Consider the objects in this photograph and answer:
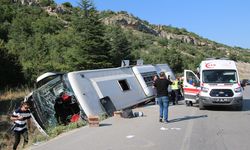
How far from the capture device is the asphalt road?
10.8m

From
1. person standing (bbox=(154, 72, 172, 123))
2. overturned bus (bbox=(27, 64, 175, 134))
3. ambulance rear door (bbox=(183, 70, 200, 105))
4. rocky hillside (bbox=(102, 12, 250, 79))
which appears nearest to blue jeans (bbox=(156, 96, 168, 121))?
person standing (bbox=(154, 72, 172, 123))

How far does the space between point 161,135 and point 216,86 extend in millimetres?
8519

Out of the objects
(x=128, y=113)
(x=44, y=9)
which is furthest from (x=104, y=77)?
(x=44, y=9)

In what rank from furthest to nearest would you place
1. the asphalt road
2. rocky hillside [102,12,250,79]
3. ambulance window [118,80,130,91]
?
rocky hillside [102,12,250,79] < ambulance window [118,80,130,91] < the asphalt road

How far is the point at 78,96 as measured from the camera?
61.3 feet

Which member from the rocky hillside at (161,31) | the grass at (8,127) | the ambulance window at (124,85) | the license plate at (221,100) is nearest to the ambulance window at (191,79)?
the license plate at (221,100)

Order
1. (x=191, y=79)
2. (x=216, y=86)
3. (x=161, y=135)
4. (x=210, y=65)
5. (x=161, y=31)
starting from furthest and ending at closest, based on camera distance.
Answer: (x=161, y=31), (x=191, y=79), (x=210, y=65), (x=216, y=86), (x=161, y=135)

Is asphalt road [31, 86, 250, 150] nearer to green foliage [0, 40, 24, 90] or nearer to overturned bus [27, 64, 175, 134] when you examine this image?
overturned bus [27, 64, 175, 134]

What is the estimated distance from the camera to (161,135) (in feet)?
41.0

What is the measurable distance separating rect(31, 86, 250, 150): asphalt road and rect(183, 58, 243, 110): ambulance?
2948mm

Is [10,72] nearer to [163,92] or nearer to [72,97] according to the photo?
[72,97]

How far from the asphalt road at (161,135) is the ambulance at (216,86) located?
2948 millimetres

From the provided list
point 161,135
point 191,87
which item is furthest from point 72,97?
point 161,135

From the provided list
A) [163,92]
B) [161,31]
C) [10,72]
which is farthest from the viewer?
[161,31]
